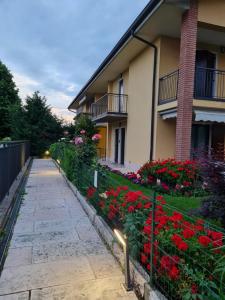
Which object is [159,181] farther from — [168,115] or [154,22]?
[154,22]

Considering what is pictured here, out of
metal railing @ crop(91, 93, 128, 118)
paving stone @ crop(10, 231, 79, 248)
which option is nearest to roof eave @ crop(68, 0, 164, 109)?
metal railing @ crop(91, 93, 128, 118)

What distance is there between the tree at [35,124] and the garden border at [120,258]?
64.8ft

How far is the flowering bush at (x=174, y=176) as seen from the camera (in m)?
8.12

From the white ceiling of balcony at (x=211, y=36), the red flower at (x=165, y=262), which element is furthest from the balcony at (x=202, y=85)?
the red flower at (x=165, y=262)

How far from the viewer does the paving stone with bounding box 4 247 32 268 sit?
12.0ft

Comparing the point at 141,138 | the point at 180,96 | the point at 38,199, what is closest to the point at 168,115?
the point at 180,96

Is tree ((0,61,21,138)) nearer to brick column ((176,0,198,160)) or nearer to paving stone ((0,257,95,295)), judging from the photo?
brick column ((176,0,198,160))

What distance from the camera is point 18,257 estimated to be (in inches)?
151

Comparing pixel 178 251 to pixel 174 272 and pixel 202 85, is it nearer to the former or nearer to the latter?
pixel 174 272

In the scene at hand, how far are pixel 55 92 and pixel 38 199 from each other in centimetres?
3754

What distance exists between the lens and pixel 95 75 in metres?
18.2

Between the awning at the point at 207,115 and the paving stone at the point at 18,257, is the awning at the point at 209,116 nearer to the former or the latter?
the awning at the point at 207,115

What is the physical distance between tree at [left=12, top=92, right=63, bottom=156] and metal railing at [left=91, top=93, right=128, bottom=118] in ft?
25.3

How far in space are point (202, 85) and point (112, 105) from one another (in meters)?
7.70
